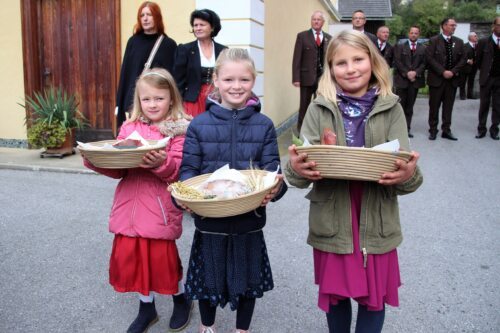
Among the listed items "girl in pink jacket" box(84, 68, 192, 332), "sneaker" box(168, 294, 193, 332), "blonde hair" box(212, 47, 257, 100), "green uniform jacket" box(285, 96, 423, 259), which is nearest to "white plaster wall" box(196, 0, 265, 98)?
"girl in pink jacket" box(84, 68, 192, 332)

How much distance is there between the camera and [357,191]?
7.50 feet

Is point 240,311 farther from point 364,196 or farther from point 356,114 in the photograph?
point 356,114

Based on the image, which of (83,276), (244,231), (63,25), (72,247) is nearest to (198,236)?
(244,231)

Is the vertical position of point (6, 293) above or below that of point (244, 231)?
below

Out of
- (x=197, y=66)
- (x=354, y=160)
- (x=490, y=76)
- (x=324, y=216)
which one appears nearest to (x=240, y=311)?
(x=324, y=216)

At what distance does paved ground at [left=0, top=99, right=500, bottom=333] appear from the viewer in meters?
3.09

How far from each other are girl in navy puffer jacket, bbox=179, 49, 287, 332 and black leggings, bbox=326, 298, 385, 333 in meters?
0.40

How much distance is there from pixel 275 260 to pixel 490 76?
7.25 m

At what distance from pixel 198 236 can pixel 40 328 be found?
4.06 feet

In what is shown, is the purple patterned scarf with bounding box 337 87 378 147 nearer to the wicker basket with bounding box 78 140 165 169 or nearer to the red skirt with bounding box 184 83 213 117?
the wicker basket with bounding box 78 140 165 169

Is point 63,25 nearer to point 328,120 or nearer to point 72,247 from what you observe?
point 72,247

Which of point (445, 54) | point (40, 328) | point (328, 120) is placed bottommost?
point (40, 328)

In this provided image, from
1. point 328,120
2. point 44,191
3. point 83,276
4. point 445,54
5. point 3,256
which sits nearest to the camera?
point 328,120

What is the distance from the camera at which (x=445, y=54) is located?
8.96 meters
